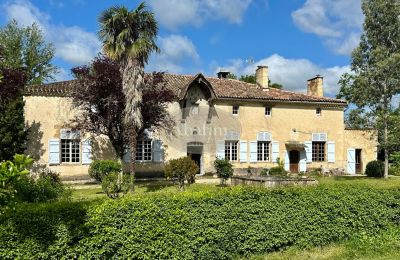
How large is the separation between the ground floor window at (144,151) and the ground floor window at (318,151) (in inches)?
491

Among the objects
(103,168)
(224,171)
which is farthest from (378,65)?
(103,168)

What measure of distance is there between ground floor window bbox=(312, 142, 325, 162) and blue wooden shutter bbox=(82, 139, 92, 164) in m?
16.1

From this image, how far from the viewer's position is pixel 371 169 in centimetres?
2811

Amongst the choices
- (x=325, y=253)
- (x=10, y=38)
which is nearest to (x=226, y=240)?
(x=325, y=253)

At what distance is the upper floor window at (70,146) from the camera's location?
76.7 feet

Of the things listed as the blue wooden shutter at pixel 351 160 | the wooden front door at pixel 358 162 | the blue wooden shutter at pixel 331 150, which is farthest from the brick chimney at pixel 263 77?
the wooden front door at pixel 358 162

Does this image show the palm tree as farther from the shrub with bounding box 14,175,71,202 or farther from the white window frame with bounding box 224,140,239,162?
the white window frame with bounding box 224,140,239,162

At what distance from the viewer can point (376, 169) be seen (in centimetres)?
2778

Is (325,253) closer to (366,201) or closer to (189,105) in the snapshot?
(366,201)

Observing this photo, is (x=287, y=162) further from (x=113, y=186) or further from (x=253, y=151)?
(x=113, y=186)

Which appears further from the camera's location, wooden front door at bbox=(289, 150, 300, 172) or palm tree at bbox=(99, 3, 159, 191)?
wooden front door at bbox=(289, 150, 300, 172)

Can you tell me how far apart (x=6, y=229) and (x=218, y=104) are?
70.4 ft

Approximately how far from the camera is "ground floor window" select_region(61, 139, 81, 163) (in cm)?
2350

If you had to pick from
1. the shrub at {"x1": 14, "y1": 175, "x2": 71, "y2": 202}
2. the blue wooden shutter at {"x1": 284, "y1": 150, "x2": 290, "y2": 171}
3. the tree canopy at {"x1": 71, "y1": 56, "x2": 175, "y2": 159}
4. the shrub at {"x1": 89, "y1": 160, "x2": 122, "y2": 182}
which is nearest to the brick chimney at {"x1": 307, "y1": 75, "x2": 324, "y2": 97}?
the blue wooden shutter at {"x1": 284, "y1": 150, "x2": 290, "y2": 171}
